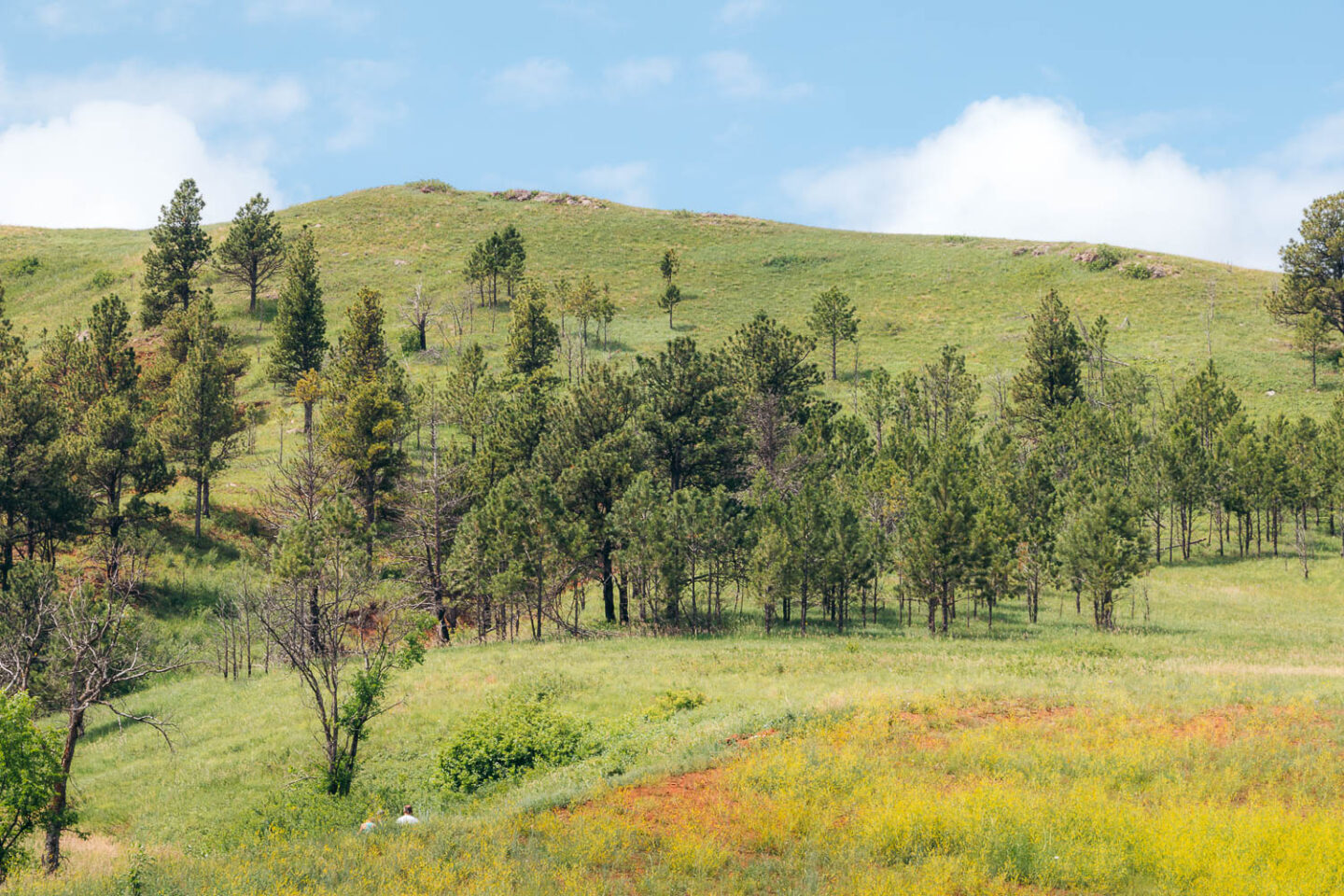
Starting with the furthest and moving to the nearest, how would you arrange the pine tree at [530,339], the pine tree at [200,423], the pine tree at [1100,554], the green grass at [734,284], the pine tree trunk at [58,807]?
the green grass at [734,284], the pine tree at [530,339], the pine tree at [200,423], the pine tree at [1100,554], the pine tree trunk at [58,807]

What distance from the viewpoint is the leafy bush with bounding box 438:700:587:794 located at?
2289cm

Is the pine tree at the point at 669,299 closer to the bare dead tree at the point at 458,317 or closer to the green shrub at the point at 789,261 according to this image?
the bare dead tree at the point at 458,317

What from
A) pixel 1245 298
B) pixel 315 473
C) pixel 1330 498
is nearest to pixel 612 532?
pixel 315 473

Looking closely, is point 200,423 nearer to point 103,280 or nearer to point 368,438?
point 368,438

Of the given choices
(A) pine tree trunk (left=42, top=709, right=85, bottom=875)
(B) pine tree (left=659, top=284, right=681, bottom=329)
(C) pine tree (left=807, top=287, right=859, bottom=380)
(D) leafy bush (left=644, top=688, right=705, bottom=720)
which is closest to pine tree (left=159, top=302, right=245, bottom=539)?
(A) pine tree trunk (left=42, top=709, right=85, bottom=875)

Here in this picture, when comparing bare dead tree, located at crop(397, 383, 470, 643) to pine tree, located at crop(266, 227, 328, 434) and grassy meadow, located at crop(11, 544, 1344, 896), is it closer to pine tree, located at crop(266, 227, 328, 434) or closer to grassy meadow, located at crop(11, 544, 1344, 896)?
grassy meadow, located at crop(11, 544, 1344, 896)

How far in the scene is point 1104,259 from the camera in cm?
12356

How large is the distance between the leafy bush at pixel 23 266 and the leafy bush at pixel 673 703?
13084cm

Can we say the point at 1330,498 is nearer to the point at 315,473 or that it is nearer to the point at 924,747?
the point at 924,747

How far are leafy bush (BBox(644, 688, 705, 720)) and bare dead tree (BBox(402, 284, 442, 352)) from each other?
71400mm

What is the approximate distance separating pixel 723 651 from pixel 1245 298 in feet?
353

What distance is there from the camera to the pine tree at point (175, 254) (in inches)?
3452

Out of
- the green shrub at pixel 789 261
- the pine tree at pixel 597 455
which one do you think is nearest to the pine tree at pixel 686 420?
the pine tree at pixel 597 455

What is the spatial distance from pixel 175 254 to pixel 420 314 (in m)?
24.7
